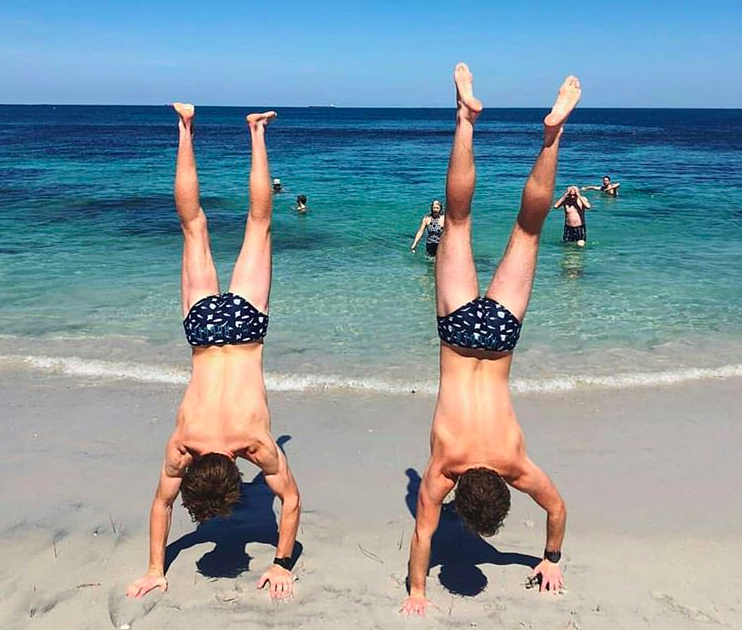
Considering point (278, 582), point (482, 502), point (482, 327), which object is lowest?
point (278, 582)

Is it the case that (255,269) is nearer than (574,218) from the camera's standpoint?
Yes

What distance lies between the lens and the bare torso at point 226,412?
15.6ft

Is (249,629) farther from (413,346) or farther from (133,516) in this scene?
(413,346)

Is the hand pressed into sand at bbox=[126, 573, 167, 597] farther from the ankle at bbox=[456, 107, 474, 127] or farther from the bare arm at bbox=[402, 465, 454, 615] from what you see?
the ankle at bbox=[456, 107, 474, 127]

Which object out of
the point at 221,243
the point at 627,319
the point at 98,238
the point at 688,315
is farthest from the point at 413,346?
the point at 98,238

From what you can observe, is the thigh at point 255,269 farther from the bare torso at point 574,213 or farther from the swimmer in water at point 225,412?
the bare torso at point 574,213

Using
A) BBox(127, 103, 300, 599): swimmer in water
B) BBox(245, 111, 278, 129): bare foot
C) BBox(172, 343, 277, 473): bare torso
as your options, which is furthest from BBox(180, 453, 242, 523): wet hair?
BBox(245, 111, 278, 129): bare foot

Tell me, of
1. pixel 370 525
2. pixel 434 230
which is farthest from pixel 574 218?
pixel 370 525

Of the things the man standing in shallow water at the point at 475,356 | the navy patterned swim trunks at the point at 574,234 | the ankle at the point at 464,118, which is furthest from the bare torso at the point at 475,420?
the navy patterned swim trunks at the point at 574,234

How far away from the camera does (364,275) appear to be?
14422mm

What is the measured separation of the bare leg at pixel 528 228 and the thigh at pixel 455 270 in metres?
0.17

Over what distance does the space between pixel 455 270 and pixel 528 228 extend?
546 mm

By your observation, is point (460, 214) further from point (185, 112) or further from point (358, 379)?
point (358, 379)

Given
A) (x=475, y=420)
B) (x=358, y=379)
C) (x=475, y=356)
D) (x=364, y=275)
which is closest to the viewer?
(x=475, y=420)
